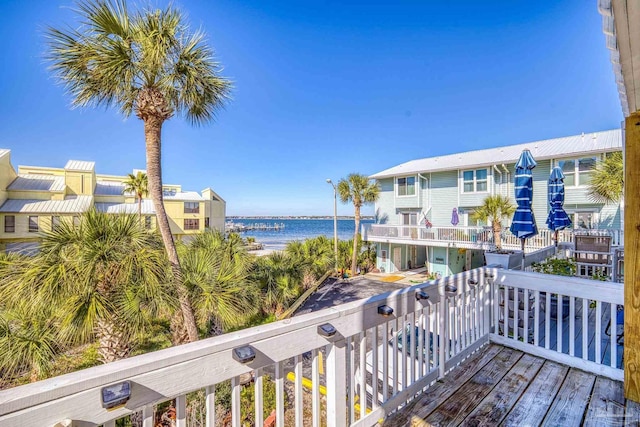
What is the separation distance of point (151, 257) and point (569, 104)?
1812cm

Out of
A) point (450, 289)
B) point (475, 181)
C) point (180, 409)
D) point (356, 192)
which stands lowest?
point (180, 409)

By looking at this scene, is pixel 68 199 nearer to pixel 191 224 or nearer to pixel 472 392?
pixel 191 224

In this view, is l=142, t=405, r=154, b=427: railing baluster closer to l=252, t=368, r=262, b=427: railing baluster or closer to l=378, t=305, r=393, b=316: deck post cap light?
l=252, t=368, r=262, b=427: railing baluster

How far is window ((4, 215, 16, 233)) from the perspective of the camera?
19.2 m

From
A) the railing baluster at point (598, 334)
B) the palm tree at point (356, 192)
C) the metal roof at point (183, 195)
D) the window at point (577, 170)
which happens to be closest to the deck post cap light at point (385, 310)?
the railing baluster at point (598, 334)

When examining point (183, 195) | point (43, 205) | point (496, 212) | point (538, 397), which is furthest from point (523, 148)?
point (43, 205)

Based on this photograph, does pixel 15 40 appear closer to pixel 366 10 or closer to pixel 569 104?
pixel 366 10

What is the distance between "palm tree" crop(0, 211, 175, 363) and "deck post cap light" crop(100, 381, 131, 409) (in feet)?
16.9

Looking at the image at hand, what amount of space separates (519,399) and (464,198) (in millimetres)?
14557

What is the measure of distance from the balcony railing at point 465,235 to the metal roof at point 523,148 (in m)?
3.55

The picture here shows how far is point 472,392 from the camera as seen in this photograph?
Result: 8.40 feet

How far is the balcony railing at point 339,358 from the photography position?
0.99 metres

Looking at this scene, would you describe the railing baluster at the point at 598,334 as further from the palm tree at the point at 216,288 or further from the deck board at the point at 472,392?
the palm tree at the point at 216,288

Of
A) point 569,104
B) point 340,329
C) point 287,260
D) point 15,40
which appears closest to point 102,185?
point 15,40
